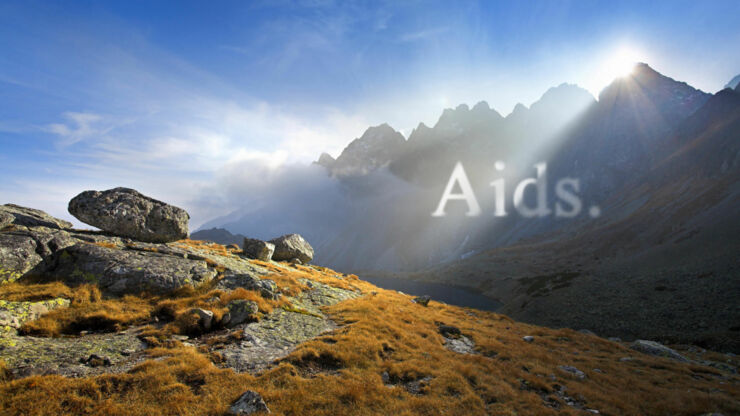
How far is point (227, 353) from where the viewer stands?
11.6m

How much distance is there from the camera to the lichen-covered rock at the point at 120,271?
15383mm

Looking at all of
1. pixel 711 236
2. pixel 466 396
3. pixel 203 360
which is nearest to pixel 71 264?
pixel 203 360

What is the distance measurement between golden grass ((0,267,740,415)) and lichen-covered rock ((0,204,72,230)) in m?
12.0

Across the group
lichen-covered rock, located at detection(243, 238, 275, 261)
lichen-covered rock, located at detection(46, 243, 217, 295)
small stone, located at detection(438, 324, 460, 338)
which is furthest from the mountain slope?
lichen-covered rock, located at detection(46, 243, 217, 295)

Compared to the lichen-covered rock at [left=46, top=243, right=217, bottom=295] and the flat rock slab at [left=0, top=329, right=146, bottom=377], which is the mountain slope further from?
the lichen-covered rock at [left=46, top=243, right=217, bottom=295]

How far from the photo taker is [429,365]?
13508 millimetres

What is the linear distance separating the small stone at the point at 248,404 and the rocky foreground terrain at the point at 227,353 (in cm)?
4

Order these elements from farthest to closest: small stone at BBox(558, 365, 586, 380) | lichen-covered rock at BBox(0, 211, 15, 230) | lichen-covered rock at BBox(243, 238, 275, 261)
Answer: lichen-covered rock at BBox(243, 238, 275, 261) → lichen-covered rock at BBox(0, 211, 15, 230) → small stone at BBox(558, 365, 586, 380)

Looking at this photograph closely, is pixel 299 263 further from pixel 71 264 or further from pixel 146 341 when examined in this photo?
pixel 146 341

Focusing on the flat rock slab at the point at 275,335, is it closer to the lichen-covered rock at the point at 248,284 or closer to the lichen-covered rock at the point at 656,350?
the lichen-covered rock at the point at 248,284

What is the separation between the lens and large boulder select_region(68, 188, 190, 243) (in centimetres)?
2181

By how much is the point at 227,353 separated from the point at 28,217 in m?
18.8

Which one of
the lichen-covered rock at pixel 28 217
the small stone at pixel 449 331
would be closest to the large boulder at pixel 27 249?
the lichen-covered rock at pixel 28 217

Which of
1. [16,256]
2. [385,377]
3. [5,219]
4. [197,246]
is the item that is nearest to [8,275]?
[16,256]
